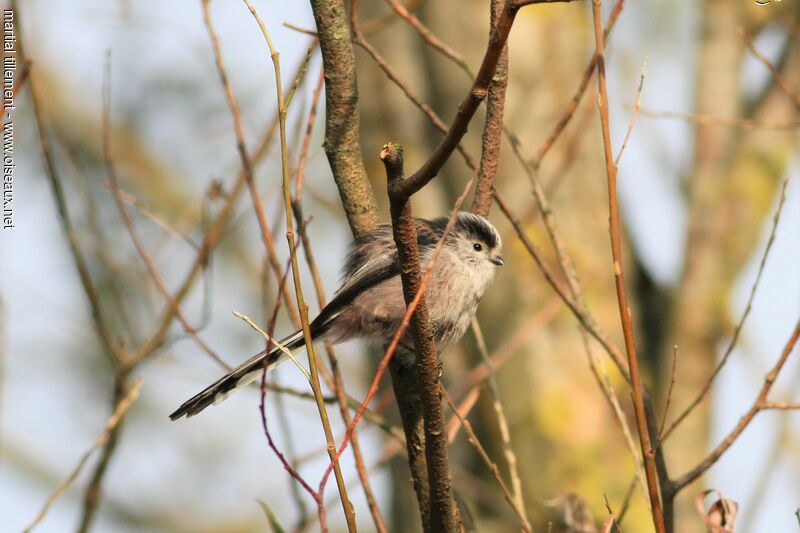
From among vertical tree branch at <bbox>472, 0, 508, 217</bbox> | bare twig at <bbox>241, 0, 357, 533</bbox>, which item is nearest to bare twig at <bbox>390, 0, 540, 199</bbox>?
bare twig at <bbox>241, 0, 357, 533</bbox>

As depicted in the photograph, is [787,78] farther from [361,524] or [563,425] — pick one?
[361,524]

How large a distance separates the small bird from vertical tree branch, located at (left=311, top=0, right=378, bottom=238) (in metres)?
0.46

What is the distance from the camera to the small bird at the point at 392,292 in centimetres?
349

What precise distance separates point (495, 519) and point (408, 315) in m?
3.52

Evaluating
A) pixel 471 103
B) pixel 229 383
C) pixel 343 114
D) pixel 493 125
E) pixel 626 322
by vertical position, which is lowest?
pixel 626 322

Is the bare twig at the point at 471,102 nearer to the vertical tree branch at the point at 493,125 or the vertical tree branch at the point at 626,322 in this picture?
the vertical tree branch at the point at 626,322

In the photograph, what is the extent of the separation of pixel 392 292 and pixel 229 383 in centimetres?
79

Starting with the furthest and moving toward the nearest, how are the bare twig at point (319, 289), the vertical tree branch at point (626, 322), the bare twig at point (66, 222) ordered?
the bare twig at point (66, 222)
the bare twig at point (319, 289)
the vertical tree branch at point (626, 322)

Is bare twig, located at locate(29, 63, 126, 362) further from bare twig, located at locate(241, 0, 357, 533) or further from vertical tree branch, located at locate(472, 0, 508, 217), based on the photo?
vertical tree branch, located at locate(472, 0, 508, 217)

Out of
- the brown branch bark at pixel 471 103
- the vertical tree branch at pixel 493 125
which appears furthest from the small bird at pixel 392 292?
the brown branch bark at pixel 471 103

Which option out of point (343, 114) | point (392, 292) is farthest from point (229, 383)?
point (343, 114)

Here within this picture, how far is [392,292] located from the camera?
145 inches

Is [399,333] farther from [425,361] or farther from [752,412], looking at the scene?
[752,412]

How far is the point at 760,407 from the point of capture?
7.59 feet
